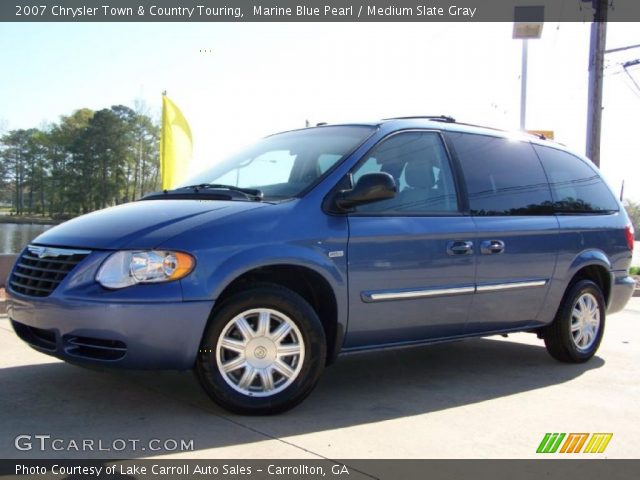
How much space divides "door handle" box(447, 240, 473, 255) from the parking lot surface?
0.96 metres

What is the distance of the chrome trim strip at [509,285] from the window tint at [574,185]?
72 centimetres

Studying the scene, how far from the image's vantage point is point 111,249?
11.8ft

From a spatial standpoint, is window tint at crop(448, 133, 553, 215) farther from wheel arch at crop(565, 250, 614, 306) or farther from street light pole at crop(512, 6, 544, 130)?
street light pole at crop(512, 6, 544, 130)

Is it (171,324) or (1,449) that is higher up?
(171,324)

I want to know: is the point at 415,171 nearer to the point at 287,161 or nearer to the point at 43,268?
the point at 287,161

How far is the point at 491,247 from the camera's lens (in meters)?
4.89

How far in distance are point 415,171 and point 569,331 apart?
2120mm

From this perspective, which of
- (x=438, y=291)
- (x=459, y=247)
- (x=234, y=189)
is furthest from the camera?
(x=459, y=247)

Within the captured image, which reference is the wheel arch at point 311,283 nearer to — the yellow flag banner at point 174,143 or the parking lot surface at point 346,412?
the parking lot surface at point 346,412

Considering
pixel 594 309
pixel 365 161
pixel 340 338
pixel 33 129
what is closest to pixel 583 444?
pixel 340 338

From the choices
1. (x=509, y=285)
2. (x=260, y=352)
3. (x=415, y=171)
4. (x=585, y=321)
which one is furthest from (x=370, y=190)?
(x=585, y=321)

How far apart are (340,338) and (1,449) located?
75.6 inches

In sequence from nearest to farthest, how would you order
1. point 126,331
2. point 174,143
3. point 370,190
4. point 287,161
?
1. point 126,331
2. point 370,190
3. point 287,161
4. point 174,143

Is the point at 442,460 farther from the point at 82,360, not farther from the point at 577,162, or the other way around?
the point at 577,162
